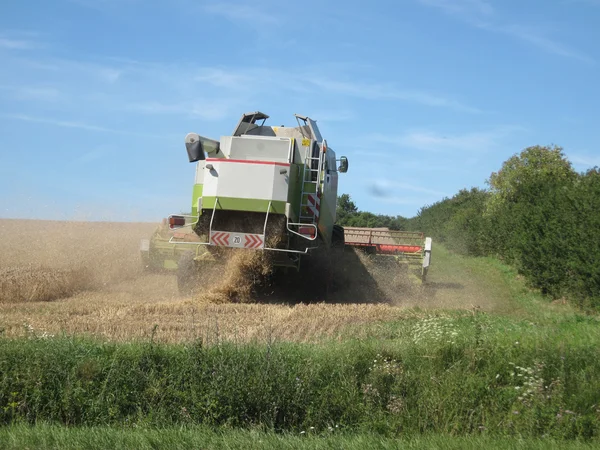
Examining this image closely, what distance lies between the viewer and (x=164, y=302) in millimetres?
12219

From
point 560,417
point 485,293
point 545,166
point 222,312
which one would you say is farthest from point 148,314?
point 545,166

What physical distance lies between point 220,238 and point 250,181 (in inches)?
45.1

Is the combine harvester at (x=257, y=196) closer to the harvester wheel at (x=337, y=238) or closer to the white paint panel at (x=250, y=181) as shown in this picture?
the white paint panel at (x=250, y=181)

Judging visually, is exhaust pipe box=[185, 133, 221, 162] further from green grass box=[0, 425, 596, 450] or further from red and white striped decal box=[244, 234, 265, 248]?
green grass box=[0, 425, 596, 450]

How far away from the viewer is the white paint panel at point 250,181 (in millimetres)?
12414

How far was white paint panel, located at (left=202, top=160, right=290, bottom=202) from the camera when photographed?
40.7 feet

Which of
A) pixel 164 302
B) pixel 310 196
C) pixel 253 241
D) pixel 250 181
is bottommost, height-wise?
pixel 164 302

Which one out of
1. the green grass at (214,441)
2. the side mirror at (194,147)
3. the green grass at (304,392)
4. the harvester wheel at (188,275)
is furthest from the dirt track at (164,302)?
the side mirror at (194,147)

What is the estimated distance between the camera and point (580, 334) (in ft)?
28.4

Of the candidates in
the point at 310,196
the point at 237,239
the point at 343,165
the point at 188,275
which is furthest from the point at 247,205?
the point at 343,165

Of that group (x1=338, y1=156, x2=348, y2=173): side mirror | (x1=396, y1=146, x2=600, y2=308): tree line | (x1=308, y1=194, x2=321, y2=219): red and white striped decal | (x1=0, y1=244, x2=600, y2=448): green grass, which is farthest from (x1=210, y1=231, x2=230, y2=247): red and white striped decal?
(x1=396, y1=146, x2=600, y2=308): tree line

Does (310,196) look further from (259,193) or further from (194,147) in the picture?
(194,147)

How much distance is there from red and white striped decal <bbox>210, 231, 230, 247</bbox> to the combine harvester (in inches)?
0.7

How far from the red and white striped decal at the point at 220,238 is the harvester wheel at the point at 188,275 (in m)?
1.08
